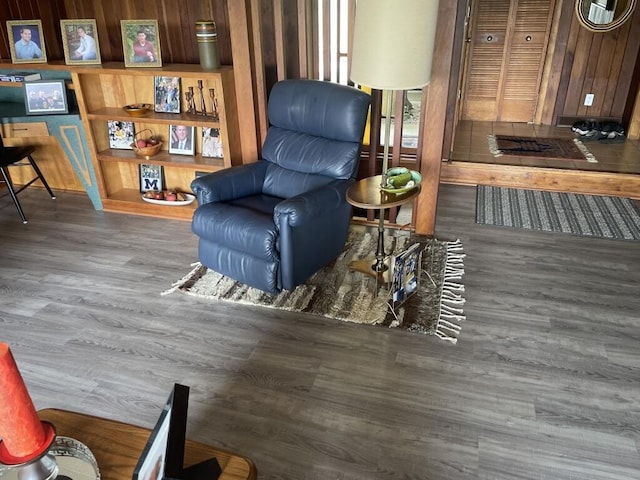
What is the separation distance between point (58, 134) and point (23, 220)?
68cm

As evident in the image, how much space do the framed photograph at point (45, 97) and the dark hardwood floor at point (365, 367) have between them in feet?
3.70

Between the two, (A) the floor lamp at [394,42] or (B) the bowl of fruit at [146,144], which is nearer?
(A) the floor lamp at [394,42]

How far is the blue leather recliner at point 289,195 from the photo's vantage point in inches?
101

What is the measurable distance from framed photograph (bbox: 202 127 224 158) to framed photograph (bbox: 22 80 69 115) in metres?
1.04

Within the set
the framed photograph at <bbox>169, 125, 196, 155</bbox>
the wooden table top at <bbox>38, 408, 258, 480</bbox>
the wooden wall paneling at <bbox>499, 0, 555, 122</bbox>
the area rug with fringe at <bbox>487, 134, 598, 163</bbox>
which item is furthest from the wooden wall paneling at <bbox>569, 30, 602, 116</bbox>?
the wooden table top at <bbox>38, 408, 258, 480</bbox>

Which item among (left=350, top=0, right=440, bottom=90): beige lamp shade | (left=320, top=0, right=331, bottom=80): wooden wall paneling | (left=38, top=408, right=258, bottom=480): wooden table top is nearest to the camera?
(left=38, top=408, right=258, bottom=480): wooden table top

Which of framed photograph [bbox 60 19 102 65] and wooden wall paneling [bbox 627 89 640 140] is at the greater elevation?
framed photograph [bbox 60 19 102 65]

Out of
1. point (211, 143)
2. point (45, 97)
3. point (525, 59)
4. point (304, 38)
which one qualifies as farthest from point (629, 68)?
point (45, 97)

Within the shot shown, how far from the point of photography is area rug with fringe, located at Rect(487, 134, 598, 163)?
4.53 metres

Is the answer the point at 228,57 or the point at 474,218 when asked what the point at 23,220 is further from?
the point at 474,218

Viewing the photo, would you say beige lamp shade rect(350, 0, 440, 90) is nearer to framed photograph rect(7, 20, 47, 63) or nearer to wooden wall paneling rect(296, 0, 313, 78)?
wooden wall paneling rect(296, 0, 313, 78)

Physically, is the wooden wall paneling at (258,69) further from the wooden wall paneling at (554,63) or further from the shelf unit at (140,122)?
the wooden wall paneling at (554,63)

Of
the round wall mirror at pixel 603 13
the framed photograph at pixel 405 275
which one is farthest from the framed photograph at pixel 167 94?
the round wall mirror at pixel 603 13

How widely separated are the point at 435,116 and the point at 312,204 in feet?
3.44
